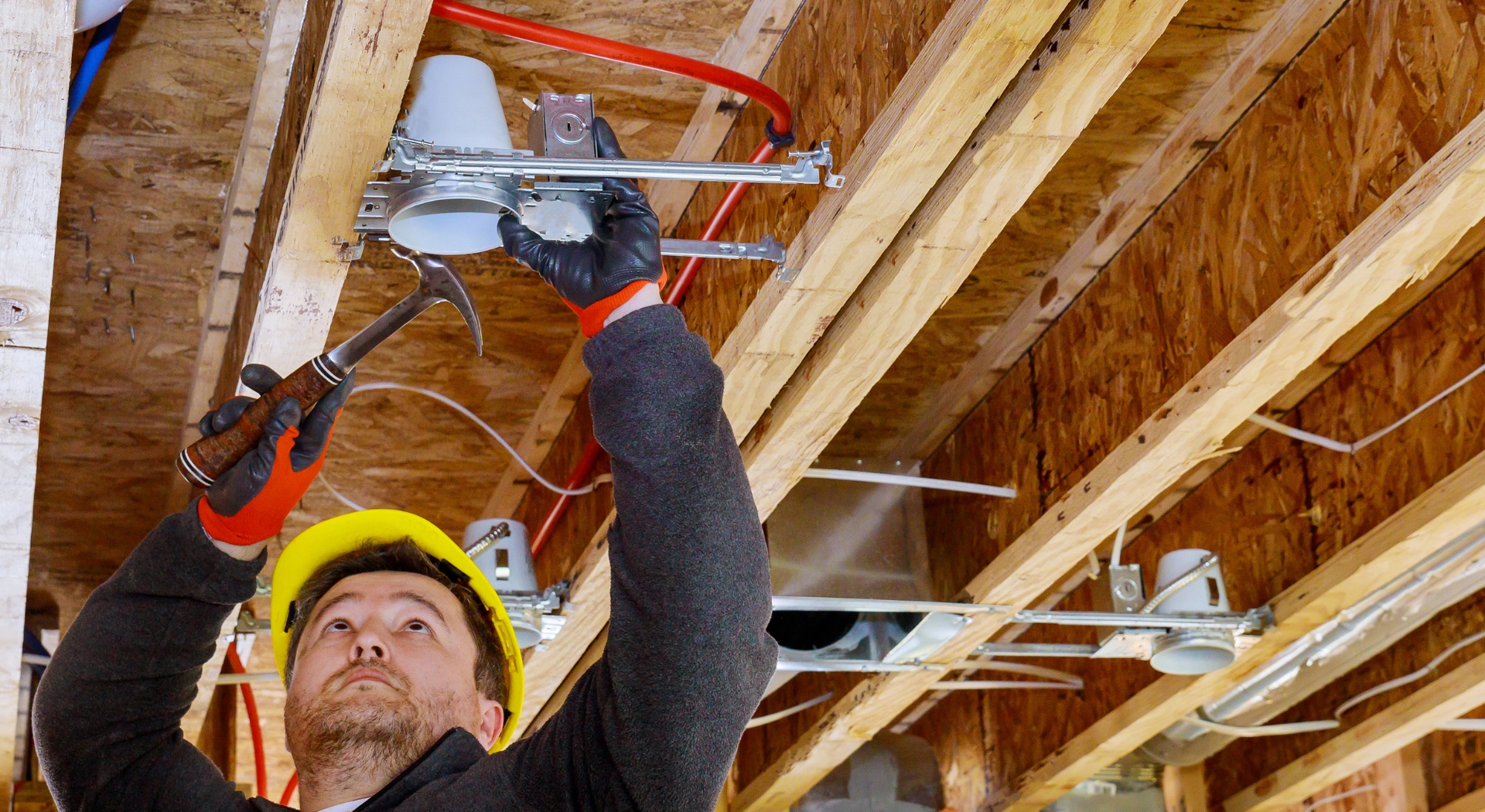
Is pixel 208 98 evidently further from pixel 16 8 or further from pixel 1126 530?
pixel 1126 530

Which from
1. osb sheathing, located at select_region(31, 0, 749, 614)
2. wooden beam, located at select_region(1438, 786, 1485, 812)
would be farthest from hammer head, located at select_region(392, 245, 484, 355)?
wooden beam, located at select_region(1438, 786, 1485, 812)

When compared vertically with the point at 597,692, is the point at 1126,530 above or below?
above

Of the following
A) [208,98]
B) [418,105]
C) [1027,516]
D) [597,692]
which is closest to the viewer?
[597,692]

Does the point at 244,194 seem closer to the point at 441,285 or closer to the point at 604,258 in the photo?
the point at 441,285

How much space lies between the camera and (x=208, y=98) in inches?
88.4

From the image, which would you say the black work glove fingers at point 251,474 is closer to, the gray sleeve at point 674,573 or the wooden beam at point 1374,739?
the gray sleeve at point 674,573

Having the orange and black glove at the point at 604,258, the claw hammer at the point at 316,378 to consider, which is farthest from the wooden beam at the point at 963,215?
the claw hammer at the point at 316,378

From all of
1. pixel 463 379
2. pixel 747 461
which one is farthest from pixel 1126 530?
pixel 463 379

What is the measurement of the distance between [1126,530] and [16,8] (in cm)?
253

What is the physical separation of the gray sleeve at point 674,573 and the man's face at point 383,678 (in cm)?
36

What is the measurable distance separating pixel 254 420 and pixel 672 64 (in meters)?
0.67

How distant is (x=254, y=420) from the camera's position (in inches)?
71.4

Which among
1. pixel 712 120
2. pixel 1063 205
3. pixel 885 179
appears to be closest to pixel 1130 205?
pixel 1063 205

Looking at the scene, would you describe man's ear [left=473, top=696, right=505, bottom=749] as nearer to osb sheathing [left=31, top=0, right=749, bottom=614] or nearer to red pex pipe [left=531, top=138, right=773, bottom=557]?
red pex pipe [left=531, top=138, right=773, bottom=557]
